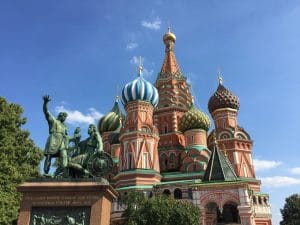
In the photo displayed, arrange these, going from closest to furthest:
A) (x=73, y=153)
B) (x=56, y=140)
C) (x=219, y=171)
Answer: (x=56, y=140) → (x=73, y=153) → (x=219, y=171)

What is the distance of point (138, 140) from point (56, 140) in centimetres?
2622

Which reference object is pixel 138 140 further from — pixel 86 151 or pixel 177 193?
pixel 86 151

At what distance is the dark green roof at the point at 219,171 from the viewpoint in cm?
2956

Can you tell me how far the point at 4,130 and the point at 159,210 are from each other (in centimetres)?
1155

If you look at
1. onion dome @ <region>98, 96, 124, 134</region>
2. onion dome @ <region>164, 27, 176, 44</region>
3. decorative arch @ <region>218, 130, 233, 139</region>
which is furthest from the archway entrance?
onion dome @ <region>164, 27, 176, 44</region>

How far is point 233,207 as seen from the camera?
29953 mm

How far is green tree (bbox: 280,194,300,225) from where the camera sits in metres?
46.2

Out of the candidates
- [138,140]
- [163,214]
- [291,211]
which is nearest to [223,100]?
[138,140]

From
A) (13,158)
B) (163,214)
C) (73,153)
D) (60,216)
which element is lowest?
(60,216)

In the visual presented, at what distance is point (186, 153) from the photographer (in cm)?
3931

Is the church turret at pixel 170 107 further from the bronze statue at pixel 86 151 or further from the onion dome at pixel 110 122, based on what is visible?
the bronze statue at pixel 86 151

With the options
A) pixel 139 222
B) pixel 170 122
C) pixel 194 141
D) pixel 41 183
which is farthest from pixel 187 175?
pixel 41 183

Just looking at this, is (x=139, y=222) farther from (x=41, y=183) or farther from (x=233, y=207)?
(x=41, y=183)

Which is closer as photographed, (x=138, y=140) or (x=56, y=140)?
(x=56, y=140)
